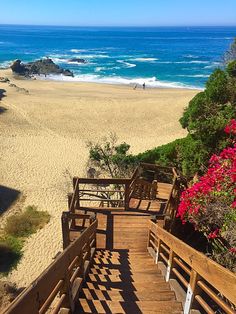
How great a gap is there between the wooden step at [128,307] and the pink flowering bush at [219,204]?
1969 mm

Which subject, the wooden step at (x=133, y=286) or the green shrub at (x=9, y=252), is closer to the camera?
the wooden step at (x=133, y=286)

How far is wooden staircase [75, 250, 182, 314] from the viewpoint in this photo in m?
4.55

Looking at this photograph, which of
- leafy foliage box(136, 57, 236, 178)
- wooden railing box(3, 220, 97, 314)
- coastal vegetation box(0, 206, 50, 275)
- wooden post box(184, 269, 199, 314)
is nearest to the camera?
wooden railing box(3, 220, 97, 314)

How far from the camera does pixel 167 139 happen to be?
26.6m

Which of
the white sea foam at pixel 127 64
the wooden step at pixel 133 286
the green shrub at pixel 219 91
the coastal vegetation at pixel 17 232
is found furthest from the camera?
the white sea foam at pixel 127 64

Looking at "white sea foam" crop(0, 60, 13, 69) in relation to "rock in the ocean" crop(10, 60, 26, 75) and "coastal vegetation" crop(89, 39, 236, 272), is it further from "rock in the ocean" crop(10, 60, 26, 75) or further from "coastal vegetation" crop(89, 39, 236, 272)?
"coastal vegetation" crop(89, 39, 236, 272)

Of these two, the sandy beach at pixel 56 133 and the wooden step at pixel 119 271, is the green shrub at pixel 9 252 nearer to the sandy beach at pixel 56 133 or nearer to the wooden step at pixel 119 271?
the sandy beach at pixel 56 133

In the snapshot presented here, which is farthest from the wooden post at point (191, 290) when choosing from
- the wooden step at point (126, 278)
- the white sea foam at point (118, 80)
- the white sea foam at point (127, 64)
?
the white sea foam at point (127, 64)

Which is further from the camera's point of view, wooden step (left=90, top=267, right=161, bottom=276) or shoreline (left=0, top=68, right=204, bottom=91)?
shoreline (left=0, top=68, right=204, bottom=91)

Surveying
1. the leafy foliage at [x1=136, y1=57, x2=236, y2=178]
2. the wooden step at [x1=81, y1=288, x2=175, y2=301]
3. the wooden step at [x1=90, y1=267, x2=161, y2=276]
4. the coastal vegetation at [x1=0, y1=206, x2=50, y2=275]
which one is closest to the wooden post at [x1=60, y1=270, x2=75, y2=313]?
the wooden step at [x1=81, y1=288, x2=175, y2=301]

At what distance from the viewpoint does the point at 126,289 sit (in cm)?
534

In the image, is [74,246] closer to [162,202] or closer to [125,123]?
[162,202]

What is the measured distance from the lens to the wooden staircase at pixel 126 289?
455 cm

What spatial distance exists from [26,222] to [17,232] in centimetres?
78
